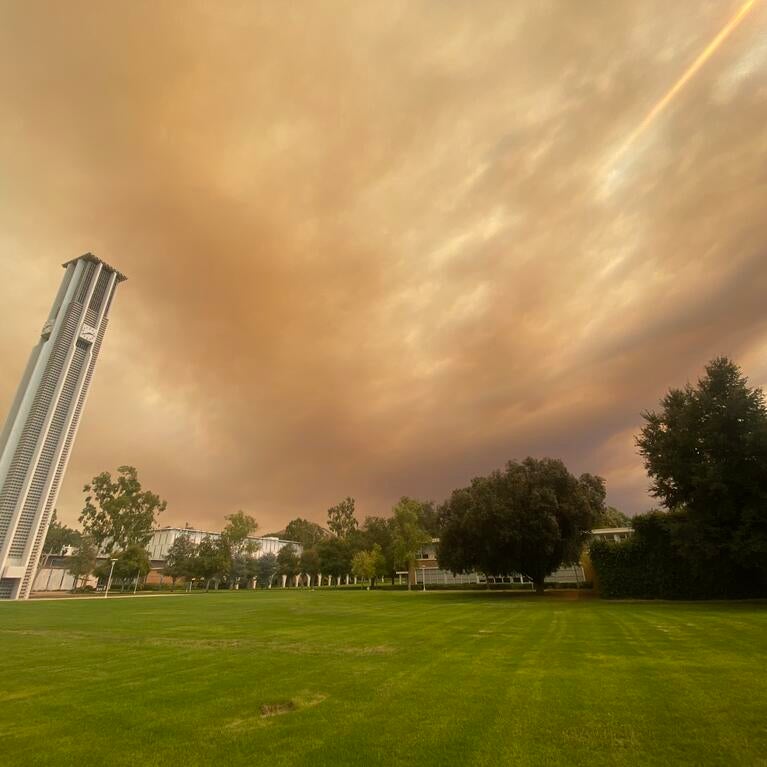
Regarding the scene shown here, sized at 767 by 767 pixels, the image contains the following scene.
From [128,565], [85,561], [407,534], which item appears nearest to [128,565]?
[128,565]

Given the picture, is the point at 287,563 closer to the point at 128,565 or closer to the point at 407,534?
the point at 128,565

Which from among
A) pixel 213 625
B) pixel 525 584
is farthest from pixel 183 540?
pixel 213 625

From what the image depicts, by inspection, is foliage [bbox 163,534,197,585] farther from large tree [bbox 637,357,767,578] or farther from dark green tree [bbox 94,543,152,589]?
large tree [bbox 637,357,767,578]

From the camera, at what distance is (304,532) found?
145 m

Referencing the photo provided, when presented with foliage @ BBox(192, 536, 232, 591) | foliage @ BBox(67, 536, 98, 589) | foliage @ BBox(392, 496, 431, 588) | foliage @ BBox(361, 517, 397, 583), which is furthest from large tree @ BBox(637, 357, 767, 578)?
foliage @ BBox(67, 536, 98, 589)

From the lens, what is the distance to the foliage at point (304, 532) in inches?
5551

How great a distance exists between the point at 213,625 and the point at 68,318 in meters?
82.6

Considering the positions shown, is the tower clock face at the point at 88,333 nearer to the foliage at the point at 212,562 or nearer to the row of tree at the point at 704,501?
the foliage at the point at 212,562

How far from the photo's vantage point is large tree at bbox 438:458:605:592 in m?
39.5

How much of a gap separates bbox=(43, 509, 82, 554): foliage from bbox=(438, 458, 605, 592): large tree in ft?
400

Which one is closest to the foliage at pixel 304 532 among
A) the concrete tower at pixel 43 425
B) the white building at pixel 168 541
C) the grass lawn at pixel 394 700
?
the white building at pixel 168 541

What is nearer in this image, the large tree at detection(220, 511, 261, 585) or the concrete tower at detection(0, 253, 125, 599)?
the concrete tower at detection(0, 253, 125, 599)

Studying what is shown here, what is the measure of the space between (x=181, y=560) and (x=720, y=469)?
98291mm

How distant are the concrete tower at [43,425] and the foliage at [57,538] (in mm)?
56199
